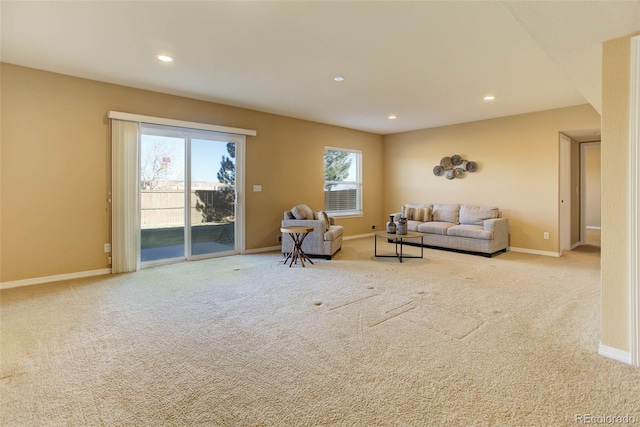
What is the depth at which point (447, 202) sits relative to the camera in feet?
22.9

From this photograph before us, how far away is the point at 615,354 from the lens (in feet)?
6.85

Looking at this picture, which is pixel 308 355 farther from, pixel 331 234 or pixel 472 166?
pixel 472 166

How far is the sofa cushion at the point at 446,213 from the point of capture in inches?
254

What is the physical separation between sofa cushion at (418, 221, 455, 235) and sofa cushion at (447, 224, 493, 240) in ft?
0.41

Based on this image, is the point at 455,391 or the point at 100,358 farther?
the point at 100,358

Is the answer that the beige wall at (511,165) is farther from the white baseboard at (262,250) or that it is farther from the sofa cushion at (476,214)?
the white baseboard at (262,250)

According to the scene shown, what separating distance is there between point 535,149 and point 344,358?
5644 mm

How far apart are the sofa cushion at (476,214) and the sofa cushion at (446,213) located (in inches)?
4.7

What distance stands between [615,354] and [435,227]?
4.11 m

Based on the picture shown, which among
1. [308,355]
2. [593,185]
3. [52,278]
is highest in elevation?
[593,185]

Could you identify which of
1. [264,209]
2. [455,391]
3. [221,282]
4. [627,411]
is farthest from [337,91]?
[627,411]

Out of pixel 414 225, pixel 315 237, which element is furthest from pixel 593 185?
pixel 315 237

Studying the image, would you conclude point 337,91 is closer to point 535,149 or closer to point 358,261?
point 358,261

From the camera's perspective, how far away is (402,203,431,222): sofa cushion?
6.76 m
